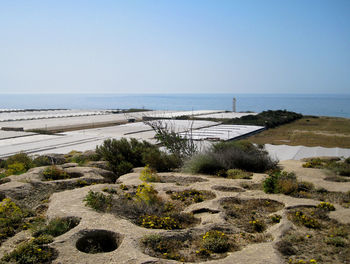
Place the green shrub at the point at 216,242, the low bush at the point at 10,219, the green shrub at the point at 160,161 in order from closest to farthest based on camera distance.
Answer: the green shrub at the point at 216,242
the low bush at the point at 10,219
the green shrub at the point at 160,161

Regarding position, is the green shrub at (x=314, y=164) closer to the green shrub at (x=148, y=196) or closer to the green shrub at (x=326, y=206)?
the green shrub at (x=326, y=206)

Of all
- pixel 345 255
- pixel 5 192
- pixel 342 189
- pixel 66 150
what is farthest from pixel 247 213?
pixel 66 150

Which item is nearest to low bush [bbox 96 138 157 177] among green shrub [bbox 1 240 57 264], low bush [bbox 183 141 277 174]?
low bush [bbox 183 141 277 174]

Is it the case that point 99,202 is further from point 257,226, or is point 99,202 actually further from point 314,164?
point 314,164

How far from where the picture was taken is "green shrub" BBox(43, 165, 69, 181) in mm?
9945

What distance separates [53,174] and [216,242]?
20.8 feet

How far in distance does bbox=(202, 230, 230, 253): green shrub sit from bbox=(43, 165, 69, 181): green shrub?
5.92 metres

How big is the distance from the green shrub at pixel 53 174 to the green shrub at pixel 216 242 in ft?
19.4

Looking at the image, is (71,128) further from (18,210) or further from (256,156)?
(18,210)

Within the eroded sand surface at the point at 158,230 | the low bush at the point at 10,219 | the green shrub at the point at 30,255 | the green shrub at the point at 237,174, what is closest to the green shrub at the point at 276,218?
the eroded sand surface at the point at 158,230

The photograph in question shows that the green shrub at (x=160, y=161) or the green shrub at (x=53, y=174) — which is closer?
the green shrub at (x=53, y=174)

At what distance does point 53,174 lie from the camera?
394 inches

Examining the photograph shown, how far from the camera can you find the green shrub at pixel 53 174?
9.95 meters

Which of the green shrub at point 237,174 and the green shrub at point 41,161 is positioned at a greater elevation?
the green shrub at point 237,174
